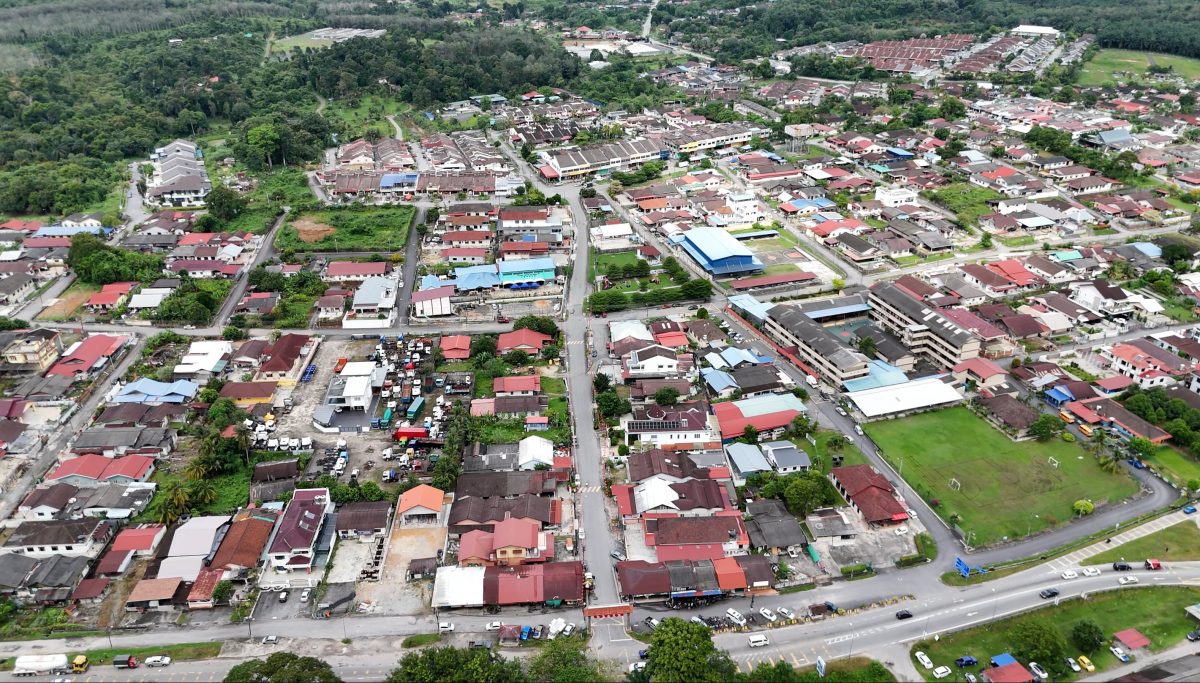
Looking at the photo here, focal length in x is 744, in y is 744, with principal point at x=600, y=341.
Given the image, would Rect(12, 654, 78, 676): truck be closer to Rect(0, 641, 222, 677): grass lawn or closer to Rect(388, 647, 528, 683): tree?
Rect(0, 641, 222, 677): grass lawn

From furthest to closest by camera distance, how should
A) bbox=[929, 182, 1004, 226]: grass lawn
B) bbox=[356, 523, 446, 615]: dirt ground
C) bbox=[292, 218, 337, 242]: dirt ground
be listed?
bbox=[929, 182, 1004, 226]: grass lawn < bbox=[292, 218, 337, 242]: dirt ground < bbox=[356, 523, 446, 615]: dirt ground

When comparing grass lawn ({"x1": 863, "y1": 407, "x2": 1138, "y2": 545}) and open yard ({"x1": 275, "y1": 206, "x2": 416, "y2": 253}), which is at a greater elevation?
grass lawn ({"x1": 863, "y1": 407, "x2": 1138, "y2": 545})

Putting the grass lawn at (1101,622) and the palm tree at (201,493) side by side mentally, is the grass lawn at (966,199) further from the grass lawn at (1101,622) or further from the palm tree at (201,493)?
the palm tree at (201,493)

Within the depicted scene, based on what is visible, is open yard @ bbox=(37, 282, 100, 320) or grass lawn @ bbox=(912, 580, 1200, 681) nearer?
grass lawn @ bbox=(912, 580, 1200, 681)

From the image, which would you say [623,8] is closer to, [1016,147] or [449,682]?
[1016,147]

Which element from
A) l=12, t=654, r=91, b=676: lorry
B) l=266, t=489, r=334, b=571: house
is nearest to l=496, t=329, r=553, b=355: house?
l=266, t=489, r=334, b=571: house

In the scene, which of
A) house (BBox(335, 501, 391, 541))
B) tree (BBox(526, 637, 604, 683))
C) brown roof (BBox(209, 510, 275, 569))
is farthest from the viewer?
house (BBox(335, 501, 391, 541))
